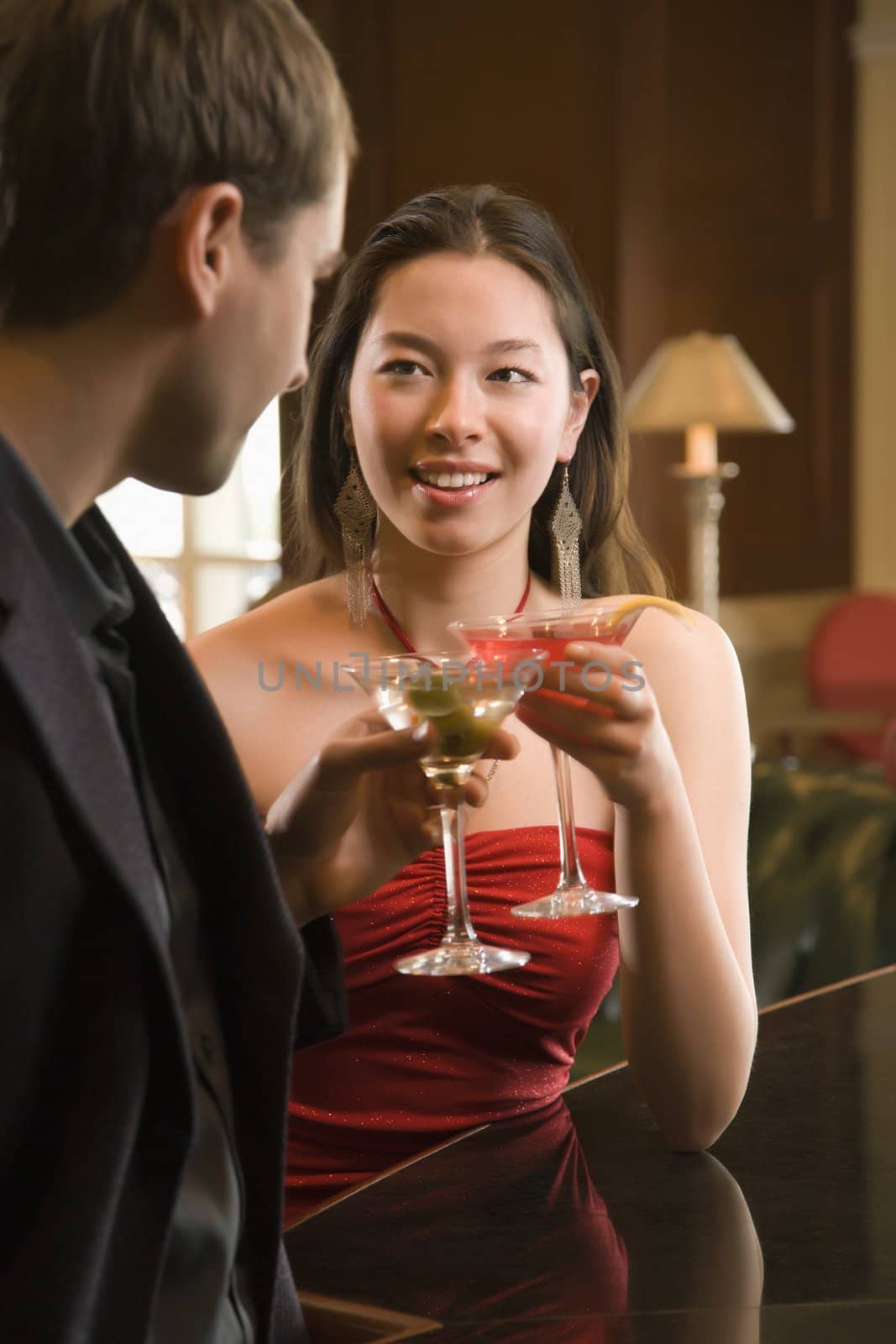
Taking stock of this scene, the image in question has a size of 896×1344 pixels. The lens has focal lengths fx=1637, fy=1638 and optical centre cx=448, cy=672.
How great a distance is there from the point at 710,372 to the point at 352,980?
Result: 4521 millimetres

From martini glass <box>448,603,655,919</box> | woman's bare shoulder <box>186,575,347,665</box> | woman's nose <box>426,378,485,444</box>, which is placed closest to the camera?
martini glass <box>448,603,655,919</box>

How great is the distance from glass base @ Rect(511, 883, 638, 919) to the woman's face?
1.42 feet

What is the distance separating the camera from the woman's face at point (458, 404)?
1.81 metres

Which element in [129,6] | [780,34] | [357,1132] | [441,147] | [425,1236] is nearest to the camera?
[129,6]

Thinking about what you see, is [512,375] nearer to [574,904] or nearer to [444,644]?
[444,644]

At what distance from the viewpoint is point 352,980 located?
1.85 metres

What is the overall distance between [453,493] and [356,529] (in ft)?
0.90

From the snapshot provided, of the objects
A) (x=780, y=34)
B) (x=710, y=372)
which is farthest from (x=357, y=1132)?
(x=780, y=34)

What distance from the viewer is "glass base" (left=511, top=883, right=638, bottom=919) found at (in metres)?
1.53

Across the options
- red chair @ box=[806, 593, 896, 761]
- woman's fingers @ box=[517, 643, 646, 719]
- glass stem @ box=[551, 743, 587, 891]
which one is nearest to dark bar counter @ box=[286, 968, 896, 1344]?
glass stem @ box=[551, 743, 587, 891]

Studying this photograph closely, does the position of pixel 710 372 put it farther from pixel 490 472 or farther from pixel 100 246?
pixel 100 246

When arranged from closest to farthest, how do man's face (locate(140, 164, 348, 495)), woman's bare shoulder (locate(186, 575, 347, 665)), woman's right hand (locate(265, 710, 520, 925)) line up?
man's face (locate(140, 164, 348, 495)), woman's right hand (locate(265, 710, 520, 925)), woman's bare shoulder (locate(186, 575, 347, 665))

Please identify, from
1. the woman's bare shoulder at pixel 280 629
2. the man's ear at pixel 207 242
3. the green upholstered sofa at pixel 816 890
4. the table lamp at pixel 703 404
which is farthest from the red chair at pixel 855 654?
the man's ear at pixel 207 242

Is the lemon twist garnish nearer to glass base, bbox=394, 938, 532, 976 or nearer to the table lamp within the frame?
glass base, bbox=394, 938, 532, 976
